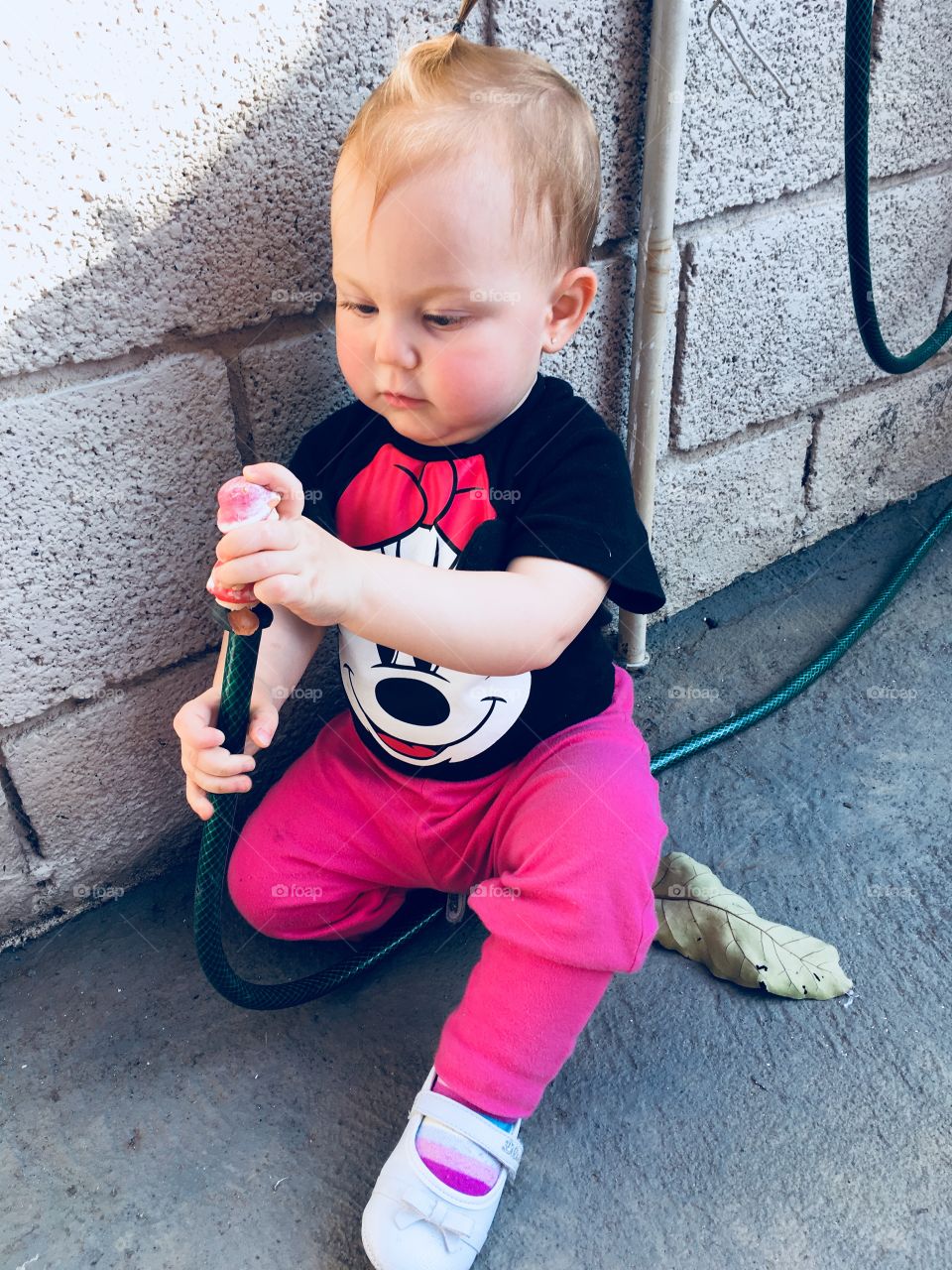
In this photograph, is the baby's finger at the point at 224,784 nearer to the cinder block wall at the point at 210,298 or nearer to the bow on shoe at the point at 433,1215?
the cinder block wall at the point at 210,298

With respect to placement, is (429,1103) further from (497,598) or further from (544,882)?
(497,598)

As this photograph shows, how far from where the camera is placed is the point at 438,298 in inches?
45.2

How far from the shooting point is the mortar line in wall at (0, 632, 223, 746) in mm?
1456

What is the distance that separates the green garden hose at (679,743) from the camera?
1178 millimetres

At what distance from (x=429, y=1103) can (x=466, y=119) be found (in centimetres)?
109

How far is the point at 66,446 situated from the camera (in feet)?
4.39

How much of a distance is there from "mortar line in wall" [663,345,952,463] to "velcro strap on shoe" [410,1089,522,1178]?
4.10 ft

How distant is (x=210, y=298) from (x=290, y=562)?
547 millimetres

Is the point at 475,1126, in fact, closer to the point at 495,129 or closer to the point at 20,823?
the point at 20,823

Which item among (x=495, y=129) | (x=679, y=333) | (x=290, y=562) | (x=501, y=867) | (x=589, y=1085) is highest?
(x=495, y=129)

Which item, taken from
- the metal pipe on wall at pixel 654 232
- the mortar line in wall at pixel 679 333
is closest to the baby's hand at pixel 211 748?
the metal pipe on wall at pixel 654 232

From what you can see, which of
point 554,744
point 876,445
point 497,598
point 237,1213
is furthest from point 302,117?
point 876,445

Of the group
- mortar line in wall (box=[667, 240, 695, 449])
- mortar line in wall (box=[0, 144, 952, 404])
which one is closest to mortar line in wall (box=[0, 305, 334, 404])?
mortar line in wall (box=[0, 144, 952, 404])

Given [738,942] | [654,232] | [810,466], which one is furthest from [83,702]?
[810,466]
